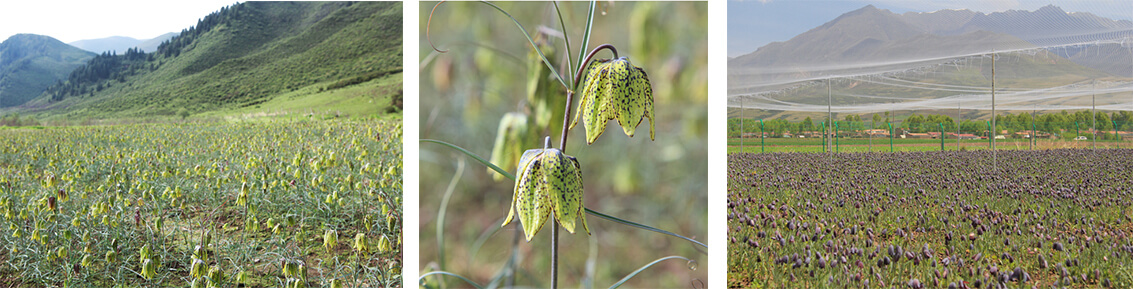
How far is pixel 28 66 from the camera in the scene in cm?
3375

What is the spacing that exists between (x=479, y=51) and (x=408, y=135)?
0.27m

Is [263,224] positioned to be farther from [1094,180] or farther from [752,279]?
[1094,180]

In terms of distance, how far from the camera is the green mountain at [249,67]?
1164 inches

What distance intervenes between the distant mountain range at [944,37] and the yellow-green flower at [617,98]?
5348 millimetres

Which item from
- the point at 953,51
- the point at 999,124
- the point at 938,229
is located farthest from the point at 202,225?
the point at 999,124

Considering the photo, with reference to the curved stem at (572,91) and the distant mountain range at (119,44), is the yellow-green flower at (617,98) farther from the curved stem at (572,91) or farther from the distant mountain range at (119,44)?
the distant mountain range at (119,44)

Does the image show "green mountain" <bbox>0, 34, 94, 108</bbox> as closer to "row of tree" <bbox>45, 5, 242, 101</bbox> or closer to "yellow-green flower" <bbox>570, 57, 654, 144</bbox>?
"row of tree" <bbox>45, 5, 242, 101</bbox>

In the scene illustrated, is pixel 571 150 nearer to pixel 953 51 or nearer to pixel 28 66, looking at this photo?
pixel 953 51

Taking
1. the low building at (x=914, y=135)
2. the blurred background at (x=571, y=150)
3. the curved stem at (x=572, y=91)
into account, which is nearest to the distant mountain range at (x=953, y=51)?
the low building at (x=914, y=135)

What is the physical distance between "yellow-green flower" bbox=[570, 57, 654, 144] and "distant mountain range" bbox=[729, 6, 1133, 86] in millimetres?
5348

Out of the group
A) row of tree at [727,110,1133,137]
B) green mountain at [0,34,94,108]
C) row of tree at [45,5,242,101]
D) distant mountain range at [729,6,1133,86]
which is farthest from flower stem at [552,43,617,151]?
row of tree at [45,5,242,101]

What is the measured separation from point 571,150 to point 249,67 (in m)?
45.9

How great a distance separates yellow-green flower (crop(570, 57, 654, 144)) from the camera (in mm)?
836

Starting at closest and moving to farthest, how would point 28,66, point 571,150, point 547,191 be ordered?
point 547,191
point 571,150
point 28,66
